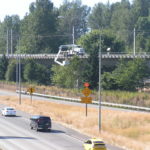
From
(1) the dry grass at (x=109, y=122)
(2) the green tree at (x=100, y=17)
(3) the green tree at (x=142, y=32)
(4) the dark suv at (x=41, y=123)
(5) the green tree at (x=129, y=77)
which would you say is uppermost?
(2) the green tree at (x=100, y=17)

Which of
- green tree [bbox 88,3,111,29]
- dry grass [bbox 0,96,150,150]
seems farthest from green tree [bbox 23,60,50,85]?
green tree [bbox 88,3,111,29]

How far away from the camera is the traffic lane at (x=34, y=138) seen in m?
39.9

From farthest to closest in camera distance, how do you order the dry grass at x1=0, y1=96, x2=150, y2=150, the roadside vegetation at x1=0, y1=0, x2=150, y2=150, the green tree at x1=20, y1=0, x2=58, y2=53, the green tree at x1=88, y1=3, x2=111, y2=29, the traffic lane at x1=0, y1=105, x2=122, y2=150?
1. the green tree at x1=88, y1=3, x2=111, y2=29
2. the green tree at x1=20, y1=0, x2=58, y2=53
3. the roadside vegetation at x1=0, y1=0, x2=150, y2=150
4. the dry grass at x1=0, y1=96, x2=150, y2=150
5. the traffic lane at x1=0, y1=105, x2=122, y2=150

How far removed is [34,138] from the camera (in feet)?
147

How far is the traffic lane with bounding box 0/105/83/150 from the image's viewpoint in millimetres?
39925

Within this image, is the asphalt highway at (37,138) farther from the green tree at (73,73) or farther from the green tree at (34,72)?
the green tree at (34,72)

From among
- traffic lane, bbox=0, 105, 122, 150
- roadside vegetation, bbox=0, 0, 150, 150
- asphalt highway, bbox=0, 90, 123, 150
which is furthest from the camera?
roadside vegetation, bbox=0, 0, 150, 150

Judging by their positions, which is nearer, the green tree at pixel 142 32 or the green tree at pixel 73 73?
the green tree at pixel 73 73

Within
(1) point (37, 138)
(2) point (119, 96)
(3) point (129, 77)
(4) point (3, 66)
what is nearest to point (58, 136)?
(1) point (37, 138)

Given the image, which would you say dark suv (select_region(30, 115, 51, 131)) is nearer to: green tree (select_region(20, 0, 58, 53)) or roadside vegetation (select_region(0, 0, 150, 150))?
roadside vegetation (select_region(0, 0, 150, 150))

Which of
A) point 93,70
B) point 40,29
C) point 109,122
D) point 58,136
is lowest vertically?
point 109,122

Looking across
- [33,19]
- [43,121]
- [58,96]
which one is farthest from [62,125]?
[33,19]

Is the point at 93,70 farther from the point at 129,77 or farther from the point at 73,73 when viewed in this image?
the point at 73,73

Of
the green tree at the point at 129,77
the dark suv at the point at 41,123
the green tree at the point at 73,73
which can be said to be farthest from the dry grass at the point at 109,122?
the green tree at the point at 73,73
